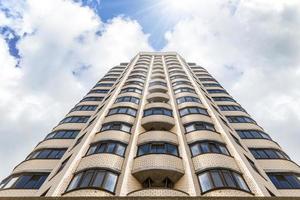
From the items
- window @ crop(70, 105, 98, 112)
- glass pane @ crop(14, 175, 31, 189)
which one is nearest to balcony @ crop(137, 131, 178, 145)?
glass pane @ crop(14, 175, 31, 189)

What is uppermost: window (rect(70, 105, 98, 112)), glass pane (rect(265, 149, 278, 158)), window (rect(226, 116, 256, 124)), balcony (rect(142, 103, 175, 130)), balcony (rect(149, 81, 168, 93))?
balcony (rect(149, 81, 168, 93))

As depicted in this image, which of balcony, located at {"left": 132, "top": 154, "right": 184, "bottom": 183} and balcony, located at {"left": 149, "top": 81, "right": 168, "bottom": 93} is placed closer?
balcony, located at {"left": 132, "top": 154, "right": 184, "bottom": 183}

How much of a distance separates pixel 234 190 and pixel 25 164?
53.3 feet

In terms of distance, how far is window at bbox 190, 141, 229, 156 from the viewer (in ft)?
58.4

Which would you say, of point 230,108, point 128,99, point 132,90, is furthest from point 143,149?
point 230,108

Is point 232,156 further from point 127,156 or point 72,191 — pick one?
point 72,191

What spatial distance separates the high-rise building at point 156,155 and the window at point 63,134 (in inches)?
3.7

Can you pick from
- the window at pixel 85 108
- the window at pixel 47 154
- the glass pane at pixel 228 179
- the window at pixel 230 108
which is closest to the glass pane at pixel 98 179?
the glass pane at pixel 228 179

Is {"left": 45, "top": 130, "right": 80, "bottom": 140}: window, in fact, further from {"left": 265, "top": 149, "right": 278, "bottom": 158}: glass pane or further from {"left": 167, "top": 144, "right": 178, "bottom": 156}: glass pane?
{"left": 265, "top": 149, "right": 278, "bottom": 158}: glass pane

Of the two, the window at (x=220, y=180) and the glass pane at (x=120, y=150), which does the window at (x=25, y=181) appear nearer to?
the glass pane at (x=120, y=150)

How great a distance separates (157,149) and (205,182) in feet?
16.3

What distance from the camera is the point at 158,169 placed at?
15.7m

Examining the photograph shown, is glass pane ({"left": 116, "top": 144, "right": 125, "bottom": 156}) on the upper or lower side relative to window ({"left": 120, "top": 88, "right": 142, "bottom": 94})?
lower

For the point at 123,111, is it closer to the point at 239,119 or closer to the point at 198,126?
the point at 198,126
